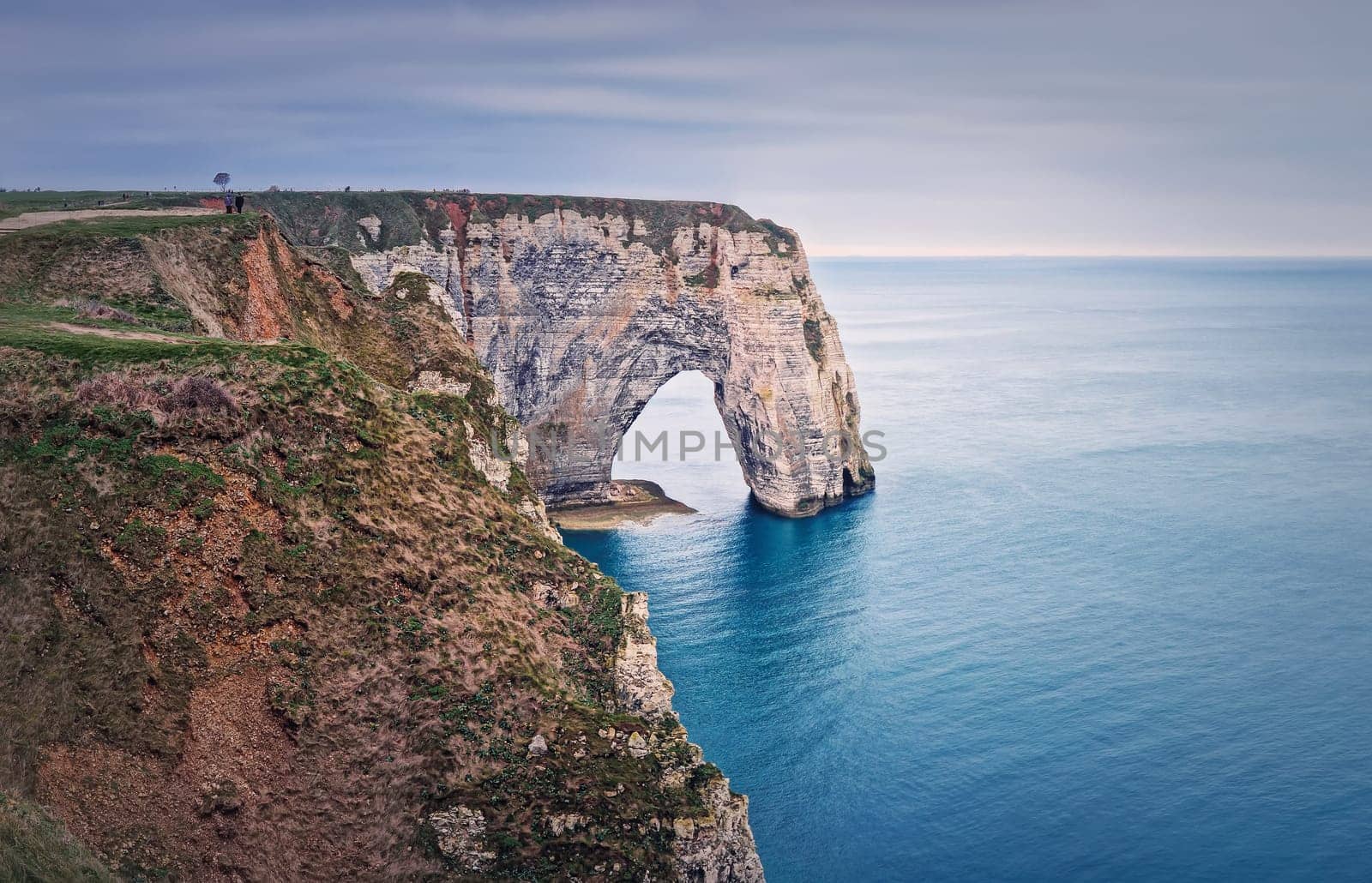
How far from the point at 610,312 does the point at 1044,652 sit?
144ft

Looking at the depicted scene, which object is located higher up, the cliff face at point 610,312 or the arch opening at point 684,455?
the cliff face at point 610,312

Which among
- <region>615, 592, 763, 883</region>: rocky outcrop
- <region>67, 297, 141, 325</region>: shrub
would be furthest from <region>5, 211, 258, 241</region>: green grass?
<region>615, 592, 763, 883</region>: rocky outcrop

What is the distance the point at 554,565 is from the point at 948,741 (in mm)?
26688

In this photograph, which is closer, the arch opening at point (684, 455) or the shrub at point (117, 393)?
the shrub at point (117, 393)

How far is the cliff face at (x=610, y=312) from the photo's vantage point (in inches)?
3150

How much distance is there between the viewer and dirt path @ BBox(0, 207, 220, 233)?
38375 mm

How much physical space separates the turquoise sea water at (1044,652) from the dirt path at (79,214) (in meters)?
33.7

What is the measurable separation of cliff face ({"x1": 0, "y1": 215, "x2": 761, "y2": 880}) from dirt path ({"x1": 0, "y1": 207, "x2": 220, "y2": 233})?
454 inches

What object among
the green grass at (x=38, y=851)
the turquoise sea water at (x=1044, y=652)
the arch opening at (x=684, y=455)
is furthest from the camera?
the arch opening at (x=684, y=455)

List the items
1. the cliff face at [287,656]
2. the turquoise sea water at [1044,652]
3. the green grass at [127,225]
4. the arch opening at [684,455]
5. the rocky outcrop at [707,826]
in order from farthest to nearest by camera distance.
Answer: the arch opening at [684,455], the turquoise sea water at [1044,652], the green grass at [127,225], the rocky outcrop at [707,826], the cliff face at [287,656]

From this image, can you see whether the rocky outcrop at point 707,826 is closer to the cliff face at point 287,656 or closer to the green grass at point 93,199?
the cliff face at point 287,656

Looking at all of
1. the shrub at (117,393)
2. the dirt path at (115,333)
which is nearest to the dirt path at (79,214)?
the dirt path at (115,333)

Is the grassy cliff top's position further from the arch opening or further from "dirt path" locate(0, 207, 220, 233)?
"dirt path" locate(0, 207, 220, 233)

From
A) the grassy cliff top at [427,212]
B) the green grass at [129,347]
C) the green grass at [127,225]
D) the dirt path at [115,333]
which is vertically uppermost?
the grassy cliff top at [427,212]
